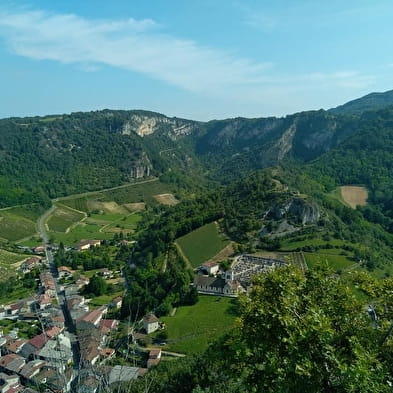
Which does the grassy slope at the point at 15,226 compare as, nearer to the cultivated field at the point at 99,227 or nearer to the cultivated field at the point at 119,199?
the cultivated field at the point at 99,227

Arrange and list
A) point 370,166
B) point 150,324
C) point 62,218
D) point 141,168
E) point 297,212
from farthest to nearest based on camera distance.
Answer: point 141,168 → point 370,166 → point 62,218 → point 297,212 → point 150,324

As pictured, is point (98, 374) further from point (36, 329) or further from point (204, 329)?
point (36, 329)

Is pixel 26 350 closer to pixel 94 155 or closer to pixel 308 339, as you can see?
pixel 308 339

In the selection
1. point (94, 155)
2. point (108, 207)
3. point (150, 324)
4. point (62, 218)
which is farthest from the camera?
point (94, 155)

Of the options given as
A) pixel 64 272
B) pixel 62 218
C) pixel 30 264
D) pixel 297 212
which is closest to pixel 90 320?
pixel 64 272

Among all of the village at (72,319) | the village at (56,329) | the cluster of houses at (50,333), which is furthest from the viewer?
the village at (72,319)

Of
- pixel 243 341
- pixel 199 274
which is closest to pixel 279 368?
pixel 243 341

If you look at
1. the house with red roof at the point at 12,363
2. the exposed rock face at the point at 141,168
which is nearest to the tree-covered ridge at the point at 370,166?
the house with red roof at the point at 12,363
